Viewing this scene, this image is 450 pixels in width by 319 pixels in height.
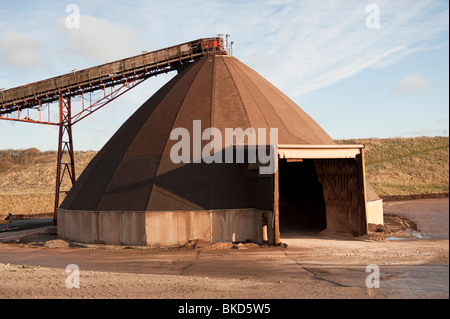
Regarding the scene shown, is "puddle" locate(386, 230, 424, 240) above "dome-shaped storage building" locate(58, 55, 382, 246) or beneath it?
beneath

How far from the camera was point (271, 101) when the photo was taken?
31.9 m

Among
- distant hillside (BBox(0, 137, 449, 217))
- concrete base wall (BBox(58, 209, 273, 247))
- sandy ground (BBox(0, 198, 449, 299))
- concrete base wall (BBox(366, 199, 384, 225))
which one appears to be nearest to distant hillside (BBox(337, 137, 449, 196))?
distant hillside (BBox(0, 137, 449, 217))

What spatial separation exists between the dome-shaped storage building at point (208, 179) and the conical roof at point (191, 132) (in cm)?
7

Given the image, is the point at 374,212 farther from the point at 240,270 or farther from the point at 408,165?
the point at 408,165

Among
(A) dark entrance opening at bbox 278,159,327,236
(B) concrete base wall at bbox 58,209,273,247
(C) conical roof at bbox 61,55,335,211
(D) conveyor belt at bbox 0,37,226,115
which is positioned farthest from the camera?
(D) conveyor belt at bbox 0,37,226,115

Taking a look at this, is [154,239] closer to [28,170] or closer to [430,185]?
[430,185]

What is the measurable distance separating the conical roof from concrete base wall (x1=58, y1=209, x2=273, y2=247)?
18.1 inches

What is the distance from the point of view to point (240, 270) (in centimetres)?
1825

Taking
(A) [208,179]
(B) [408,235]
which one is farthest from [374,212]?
(A) [208,179]

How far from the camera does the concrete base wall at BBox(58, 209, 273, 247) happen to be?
24641 mm

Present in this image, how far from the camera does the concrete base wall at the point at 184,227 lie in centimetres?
2464

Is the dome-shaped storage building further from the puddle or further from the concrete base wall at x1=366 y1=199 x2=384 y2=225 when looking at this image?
the concrete base wall at x1=366 y1=199 x2=384 y2=225

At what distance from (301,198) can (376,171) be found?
53602 millimetres

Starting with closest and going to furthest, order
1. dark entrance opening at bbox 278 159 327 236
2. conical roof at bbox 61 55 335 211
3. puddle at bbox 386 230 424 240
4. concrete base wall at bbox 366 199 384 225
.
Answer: puddle at bbox 386 230 424 240, conical roof at bbox 61 55 335 211, concrete base wall at bbox 366 199 384 225, dark entrance opening at bbox 278 159 327 236
